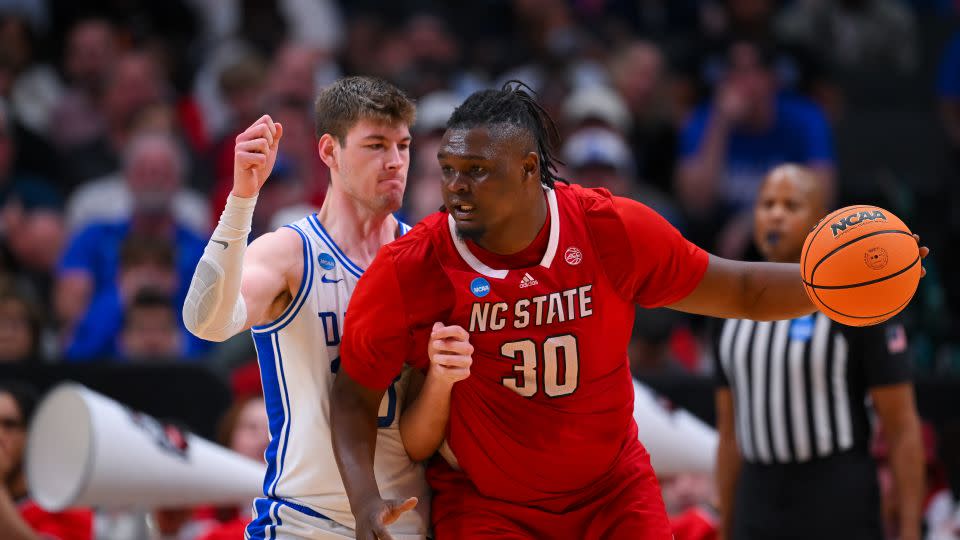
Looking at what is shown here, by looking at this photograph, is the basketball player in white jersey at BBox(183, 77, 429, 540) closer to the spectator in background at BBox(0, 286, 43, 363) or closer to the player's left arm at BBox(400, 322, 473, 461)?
the player's left arm at BBox(400, 322, 473, 461)

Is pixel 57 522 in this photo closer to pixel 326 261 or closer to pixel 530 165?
pixel 326 261

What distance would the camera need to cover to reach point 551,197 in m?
4.20

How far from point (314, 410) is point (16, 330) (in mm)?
4013

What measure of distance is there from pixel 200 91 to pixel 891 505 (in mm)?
6461

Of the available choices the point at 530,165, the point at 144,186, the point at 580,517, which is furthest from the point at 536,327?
the point at 144,186

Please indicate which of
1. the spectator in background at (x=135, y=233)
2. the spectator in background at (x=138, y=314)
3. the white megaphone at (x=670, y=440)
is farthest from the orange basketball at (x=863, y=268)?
the spectator in background at (x=135, y=233)

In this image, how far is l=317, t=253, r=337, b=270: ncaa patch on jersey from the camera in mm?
4383

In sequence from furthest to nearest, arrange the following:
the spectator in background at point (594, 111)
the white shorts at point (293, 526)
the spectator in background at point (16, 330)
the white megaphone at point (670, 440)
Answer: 1. the spectator in background at point (594, 111)
2. the spectator in background at point (16, 330)
3. the white megaphone at point (670, 440)
4. the white shorts at point (293, 526)

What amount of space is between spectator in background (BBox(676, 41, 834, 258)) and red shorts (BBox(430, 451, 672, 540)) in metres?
5.91

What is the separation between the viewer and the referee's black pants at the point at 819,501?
18.0 ft

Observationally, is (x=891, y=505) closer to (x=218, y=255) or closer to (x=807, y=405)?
(x=807, y=405)

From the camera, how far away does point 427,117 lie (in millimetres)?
9672

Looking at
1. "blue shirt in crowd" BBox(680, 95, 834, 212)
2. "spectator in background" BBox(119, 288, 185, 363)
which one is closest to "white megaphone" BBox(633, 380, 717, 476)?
"spectator in background" BBox(119, 288, 185, 363)

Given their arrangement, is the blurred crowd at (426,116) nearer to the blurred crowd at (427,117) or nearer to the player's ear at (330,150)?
the blurred crowd at (427,117)
